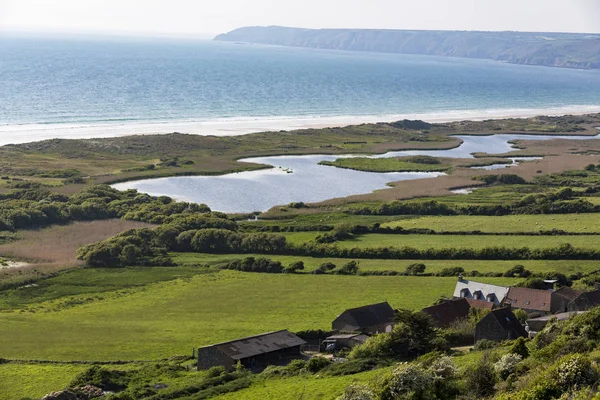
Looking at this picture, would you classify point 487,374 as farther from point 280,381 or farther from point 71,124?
point 71,124

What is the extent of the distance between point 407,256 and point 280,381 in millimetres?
32279

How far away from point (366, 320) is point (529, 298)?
35.7 ft

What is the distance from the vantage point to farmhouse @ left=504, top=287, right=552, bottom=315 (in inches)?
2128

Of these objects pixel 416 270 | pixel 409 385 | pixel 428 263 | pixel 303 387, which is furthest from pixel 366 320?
pixel 409 385

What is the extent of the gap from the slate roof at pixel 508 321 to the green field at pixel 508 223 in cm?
3115

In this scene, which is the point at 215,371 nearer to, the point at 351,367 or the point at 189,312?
A: the point at 351,367

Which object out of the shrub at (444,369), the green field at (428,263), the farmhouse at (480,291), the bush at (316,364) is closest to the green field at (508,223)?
the green field at (428,263)

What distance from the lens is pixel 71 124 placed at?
140 metres

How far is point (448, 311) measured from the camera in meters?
51.9

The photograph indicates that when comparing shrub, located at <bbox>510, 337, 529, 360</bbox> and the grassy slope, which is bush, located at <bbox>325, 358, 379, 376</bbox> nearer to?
shrub, located at <bbox>510, 337, 529, 360</bbox>

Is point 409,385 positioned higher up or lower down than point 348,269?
higher up

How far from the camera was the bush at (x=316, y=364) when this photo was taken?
137 feet

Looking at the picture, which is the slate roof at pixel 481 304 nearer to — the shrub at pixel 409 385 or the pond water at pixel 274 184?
the shrub at pixel 409 385

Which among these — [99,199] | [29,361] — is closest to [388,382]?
[29,361]
